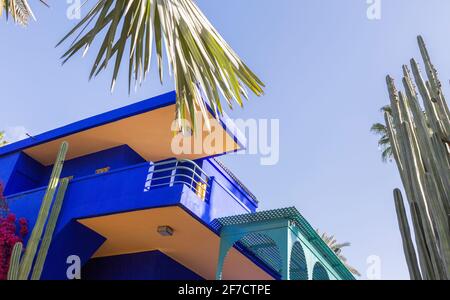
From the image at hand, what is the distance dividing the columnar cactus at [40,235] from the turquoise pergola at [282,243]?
3932 millimetres

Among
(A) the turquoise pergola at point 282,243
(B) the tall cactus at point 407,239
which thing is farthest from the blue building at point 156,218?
(B) the tall cactus at point 407,239

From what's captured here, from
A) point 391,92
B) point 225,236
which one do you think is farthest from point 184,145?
point 391,92

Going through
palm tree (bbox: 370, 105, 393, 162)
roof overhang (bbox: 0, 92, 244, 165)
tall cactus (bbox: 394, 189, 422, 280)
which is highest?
palm tree (bbox: 370, 105, 393, 162)

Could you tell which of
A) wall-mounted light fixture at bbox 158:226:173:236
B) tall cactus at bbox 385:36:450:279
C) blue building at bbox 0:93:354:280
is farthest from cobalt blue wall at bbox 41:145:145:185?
tall cactus at bbox 385:36:450:279

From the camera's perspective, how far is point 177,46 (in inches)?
143

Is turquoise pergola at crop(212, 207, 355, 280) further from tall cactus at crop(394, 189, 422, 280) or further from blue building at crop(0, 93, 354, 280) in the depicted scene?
tall cactus at crop(394, 189, 422, 280)

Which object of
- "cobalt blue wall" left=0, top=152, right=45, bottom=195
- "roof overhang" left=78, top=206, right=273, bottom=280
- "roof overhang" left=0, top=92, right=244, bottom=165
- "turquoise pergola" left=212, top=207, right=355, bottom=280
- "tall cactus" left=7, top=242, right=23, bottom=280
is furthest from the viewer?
"cobalt blue wall" left=0, top=152, right=45, bottom=195

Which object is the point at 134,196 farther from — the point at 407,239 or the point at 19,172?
the point at 407,239

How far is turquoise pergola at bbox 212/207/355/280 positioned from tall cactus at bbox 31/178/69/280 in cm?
390

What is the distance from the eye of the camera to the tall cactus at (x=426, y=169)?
284cm

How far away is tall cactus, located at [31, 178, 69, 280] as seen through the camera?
9.61 m

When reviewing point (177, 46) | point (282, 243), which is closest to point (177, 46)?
point (177, 46)

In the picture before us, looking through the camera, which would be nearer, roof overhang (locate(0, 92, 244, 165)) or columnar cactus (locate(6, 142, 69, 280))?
columnar cactus (locate(6, 142, 69, 280))
